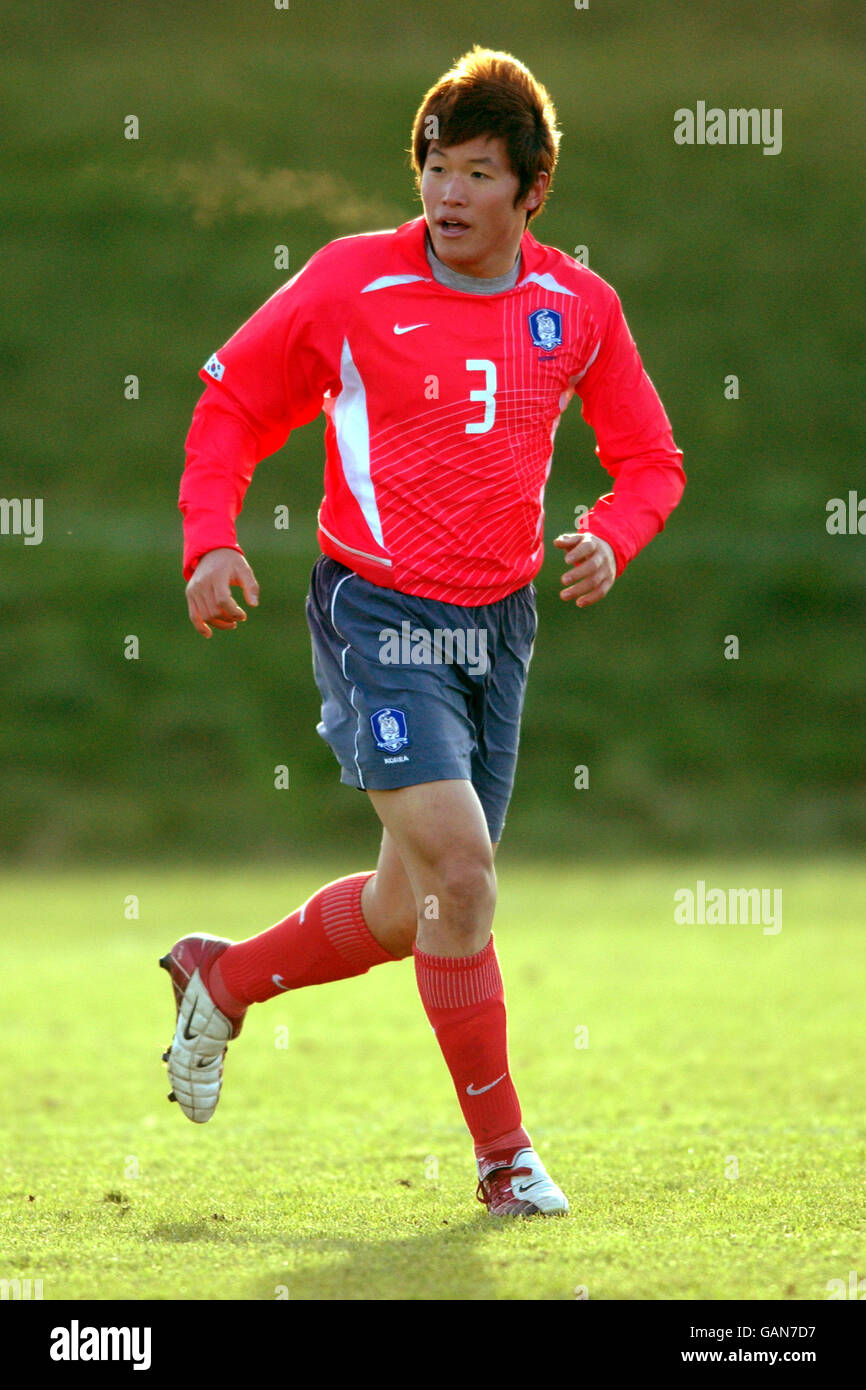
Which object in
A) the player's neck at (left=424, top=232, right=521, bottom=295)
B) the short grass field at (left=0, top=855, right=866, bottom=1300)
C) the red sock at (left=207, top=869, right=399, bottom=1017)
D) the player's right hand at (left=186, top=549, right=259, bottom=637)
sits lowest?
the short grass field at (left=0, top=855, right=866, bottom=1300)

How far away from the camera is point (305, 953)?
4.38m

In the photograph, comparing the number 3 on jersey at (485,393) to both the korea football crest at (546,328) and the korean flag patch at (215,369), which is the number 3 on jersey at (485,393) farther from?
the korean flag patch at (215,369)

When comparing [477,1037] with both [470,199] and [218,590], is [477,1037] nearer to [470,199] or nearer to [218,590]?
[218,590]

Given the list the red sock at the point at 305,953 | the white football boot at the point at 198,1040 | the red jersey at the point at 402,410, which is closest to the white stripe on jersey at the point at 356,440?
the red jersey at the point at 402,410

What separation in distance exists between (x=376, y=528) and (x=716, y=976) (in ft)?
17.2

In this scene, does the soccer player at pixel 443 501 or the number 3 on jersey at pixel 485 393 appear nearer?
the soccer player at pixel 443 501

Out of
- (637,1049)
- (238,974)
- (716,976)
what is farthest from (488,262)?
(716,976)

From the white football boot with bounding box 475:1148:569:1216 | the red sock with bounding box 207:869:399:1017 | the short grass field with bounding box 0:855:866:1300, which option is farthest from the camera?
the red sock with bounding box 207:869:399:1017

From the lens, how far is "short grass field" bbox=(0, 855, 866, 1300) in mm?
3154

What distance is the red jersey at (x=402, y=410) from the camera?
3959 millimetres

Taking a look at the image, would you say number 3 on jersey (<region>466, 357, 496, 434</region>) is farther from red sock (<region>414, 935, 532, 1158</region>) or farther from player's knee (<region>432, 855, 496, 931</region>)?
red sock (<region>414, 935, 532, 1158</region>)

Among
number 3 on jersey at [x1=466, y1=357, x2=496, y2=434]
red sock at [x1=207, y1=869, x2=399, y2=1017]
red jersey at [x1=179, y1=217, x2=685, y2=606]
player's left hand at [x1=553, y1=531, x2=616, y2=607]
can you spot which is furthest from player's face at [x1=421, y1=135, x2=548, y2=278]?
red sock at [x1=207, y1=869, x2=399, y2=1017]

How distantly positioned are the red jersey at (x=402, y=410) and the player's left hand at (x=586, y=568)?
3.6 inches

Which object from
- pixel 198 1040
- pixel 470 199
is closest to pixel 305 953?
pixel 198 1040
